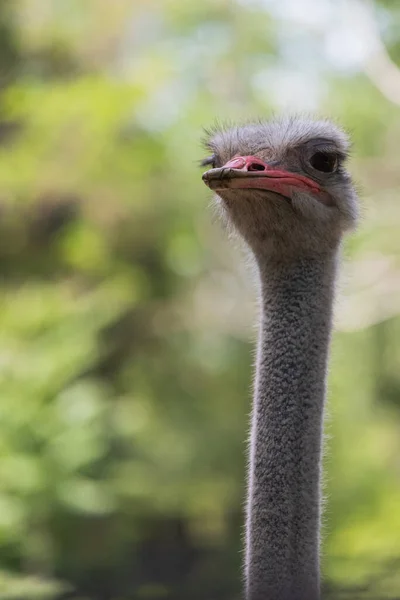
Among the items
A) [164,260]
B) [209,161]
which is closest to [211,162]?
[209,161]

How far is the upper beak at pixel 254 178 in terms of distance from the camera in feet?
4.50

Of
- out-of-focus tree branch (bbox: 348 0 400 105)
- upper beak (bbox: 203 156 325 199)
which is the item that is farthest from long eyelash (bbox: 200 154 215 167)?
out-of-focus tree branch (bbox: 348 0 400 105)

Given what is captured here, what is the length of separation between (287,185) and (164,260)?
7.74 meters

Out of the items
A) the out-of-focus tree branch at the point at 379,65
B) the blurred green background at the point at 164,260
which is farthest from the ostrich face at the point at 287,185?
the out-of-focus tree branch at the point at 379,65

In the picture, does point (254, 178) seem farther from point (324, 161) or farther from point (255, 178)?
point (324, 161)

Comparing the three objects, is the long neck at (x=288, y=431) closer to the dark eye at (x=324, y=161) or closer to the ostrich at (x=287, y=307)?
the ostrich at (x=287, y=307)

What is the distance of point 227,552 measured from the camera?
23.2ft

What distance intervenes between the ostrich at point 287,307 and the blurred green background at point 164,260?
4513 millimetres

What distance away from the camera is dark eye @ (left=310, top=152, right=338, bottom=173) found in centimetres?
154

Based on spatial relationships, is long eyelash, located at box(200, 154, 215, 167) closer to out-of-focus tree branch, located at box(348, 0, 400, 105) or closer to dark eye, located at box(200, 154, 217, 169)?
dark eye, located at box(200, 154, 217, 169)

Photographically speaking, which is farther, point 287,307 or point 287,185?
point 287,307

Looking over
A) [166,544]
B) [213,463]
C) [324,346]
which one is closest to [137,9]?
[213,463]

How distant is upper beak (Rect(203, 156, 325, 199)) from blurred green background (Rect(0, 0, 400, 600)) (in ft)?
Answer: 15.3

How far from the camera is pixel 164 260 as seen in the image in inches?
363
